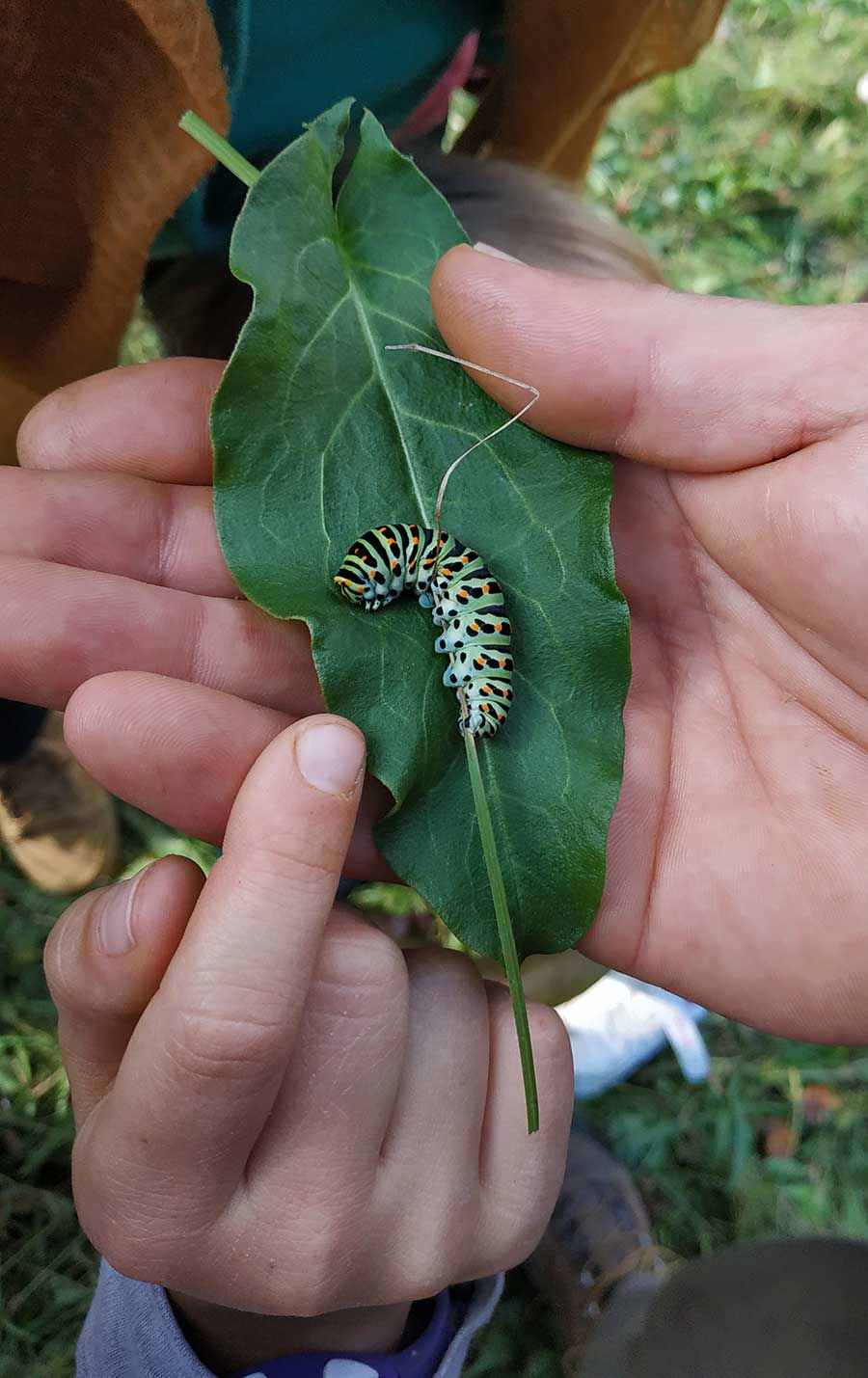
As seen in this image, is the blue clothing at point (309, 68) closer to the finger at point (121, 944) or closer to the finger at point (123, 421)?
the finger at point (123, 421)

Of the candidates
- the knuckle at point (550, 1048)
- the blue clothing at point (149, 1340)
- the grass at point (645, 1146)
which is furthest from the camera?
the grass at point (645, 1146)

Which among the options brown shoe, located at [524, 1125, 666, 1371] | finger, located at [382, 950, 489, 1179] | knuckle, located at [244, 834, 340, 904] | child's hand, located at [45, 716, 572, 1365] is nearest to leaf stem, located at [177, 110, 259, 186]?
child's hand, located at [45, 716, 572, 1365]

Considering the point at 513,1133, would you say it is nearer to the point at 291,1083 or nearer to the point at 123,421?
the point at 291,1083

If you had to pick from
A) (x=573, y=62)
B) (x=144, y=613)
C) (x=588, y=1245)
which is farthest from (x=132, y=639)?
(x=588, y=1245)

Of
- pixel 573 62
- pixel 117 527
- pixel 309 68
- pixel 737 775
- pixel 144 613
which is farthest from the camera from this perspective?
pixel 573 62

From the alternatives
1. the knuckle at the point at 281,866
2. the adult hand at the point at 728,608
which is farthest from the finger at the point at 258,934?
the adult hand at the point at 728,608

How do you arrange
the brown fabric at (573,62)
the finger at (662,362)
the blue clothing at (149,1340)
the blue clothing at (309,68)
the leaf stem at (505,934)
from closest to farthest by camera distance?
the leaf stem at (505,934), the finger at (662,362), the blue clothing at (149,1340), the blue clothing at (309,68), the brown fabric at (573,62)
